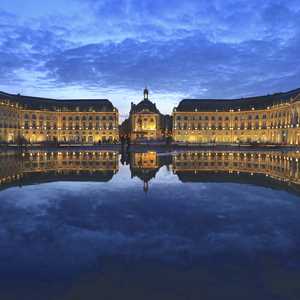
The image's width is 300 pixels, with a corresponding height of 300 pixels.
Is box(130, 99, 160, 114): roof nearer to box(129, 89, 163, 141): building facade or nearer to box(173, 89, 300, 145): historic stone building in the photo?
box(129, 89, 163, 141): building facade

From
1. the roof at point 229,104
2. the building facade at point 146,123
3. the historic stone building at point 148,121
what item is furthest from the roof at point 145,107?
the roof at point 229,104

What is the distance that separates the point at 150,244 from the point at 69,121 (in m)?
117

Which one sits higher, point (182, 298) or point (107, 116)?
point (107, 116)

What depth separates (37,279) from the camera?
592cm

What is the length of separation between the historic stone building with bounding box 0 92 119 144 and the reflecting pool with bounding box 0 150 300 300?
10081 cm

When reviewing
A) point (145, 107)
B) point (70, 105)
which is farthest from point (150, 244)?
point (145, 107)

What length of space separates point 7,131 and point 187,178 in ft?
303

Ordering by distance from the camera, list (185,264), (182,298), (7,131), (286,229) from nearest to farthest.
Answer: (182,298) → (185,264) → (286,229) → (7,131)

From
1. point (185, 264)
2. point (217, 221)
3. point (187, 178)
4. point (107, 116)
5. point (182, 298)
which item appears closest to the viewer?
point (182, 298)

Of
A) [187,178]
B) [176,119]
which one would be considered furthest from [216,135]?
[187,178]

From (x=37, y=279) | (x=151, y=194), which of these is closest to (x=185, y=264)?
A: (x=37, y=279)

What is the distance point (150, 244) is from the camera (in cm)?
777

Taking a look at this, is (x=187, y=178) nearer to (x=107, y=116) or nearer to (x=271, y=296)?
(x=271, y=296)

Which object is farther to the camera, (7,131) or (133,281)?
(7,131)
